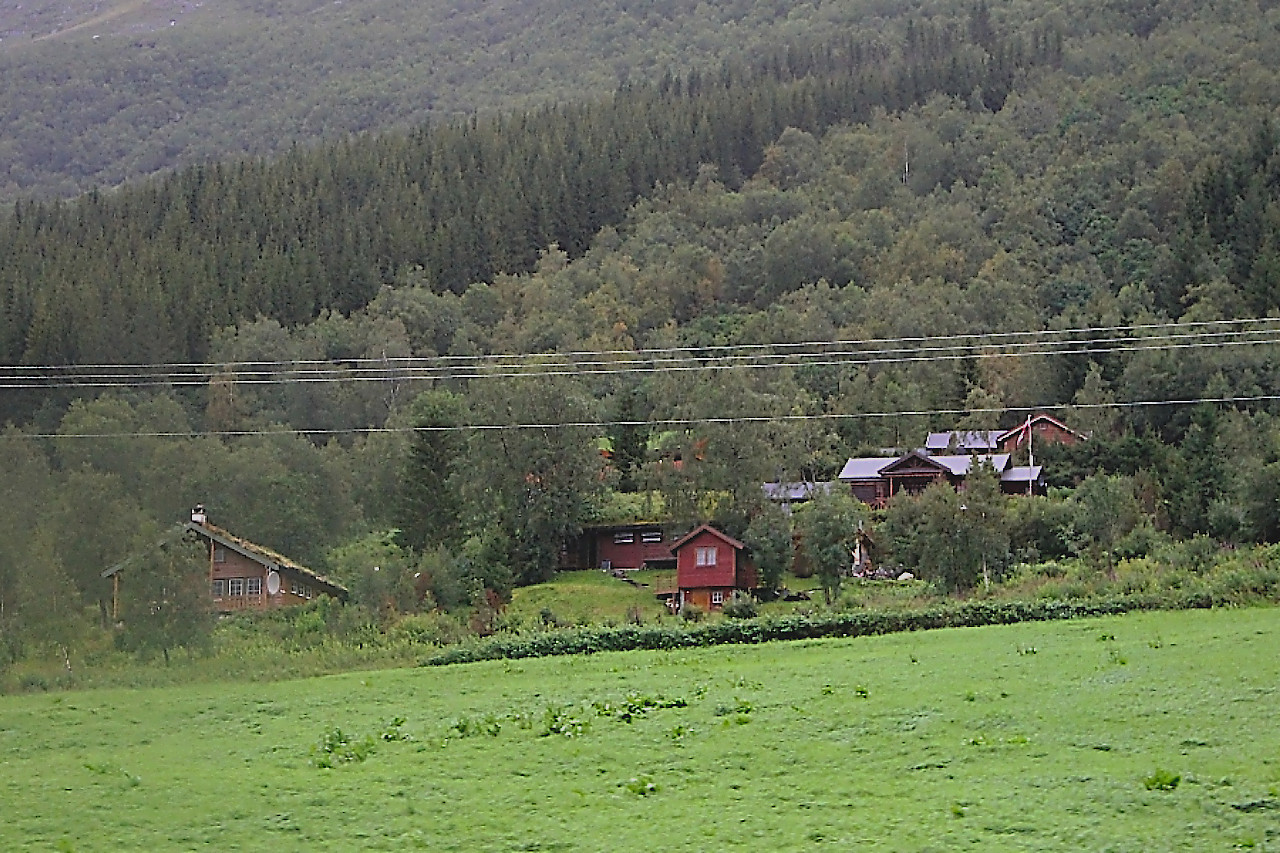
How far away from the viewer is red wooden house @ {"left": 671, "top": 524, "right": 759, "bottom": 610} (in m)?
57.0

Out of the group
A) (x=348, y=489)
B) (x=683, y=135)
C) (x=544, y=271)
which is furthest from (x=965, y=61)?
(x=348, y=489)

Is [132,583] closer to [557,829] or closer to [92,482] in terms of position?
[92,482]

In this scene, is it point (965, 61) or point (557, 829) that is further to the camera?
point (965, 61)

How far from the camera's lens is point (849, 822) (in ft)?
44.8

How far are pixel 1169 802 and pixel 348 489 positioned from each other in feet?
163

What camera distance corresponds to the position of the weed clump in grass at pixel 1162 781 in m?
13.7

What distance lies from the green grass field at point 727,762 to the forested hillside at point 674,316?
1865 cm

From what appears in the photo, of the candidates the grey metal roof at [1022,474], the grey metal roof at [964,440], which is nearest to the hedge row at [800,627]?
the grey metal roof at [1022,474]

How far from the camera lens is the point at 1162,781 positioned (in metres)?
13.8

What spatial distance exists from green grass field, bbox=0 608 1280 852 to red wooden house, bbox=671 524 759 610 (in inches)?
1128

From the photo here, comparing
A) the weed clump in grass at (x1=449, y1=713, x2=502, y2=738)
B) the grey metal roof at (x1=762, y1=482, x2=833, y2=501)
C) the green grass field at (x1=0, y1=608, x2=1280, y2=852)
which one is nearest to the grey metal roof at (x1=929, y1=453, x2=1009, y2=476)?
the grey metal roof at (x1=762, y1=482, x2=833, y2=501)

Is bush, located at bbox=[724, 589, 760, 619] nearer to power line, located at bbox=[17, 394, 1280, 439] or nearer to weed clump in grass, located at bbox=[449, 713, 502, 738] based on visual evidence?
power line, located at bbox=[17, 394, 1280, 439]

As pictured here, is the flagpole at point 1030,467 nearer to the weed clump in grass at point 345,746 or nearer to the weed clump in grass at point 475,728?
the weed clump in grass at point 475,728

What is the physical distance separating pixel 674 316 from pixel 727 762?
297 ft
